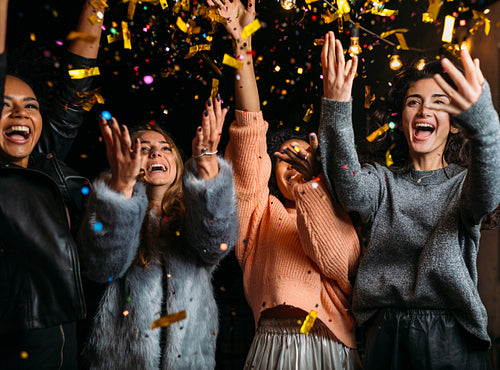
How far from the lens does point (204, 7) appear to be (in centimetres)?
189

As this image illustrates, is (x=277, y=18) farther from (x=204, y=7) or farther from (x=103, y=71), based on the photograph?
(x=103, y=71)

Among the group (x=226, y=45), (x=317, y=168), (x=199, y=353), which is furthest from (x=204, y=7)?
(x=199, y=353)

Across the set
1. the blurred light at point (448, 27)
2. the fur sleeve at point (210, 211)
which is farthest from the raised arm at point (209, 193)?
the blurred light at point (448, 27)

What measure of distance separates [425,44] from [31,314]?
7.08 ft

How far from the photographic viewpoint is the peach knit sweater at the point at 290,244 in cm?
167

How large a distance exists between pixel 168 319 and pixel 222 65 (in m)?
1.35

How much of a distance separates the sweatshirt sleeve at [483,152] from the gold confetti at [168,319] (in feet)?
3.46

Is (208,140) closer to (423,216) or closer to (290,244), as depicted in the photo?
(290,244)

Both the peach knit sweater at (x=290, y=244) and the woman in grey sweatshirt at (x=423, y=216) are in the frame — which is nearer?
the woman in grey sweatshirt at (x=423, y=216)

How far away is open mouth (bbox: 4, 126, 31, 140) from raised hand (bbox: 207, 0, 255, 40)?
848mm

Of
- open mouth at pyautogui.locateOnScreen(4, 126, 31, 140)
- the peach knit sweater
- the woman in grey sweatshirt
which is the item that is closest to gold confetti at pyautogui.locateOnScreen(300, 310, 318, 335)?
the peach knit sweater

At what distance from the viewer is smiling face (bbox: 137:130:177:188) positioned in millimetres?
1821

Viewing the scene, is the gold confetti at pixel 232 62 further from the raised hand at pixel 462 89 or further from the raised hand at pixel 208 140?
the raised hand at pixel 462 89

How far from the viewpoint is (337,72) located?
1.57 metres
